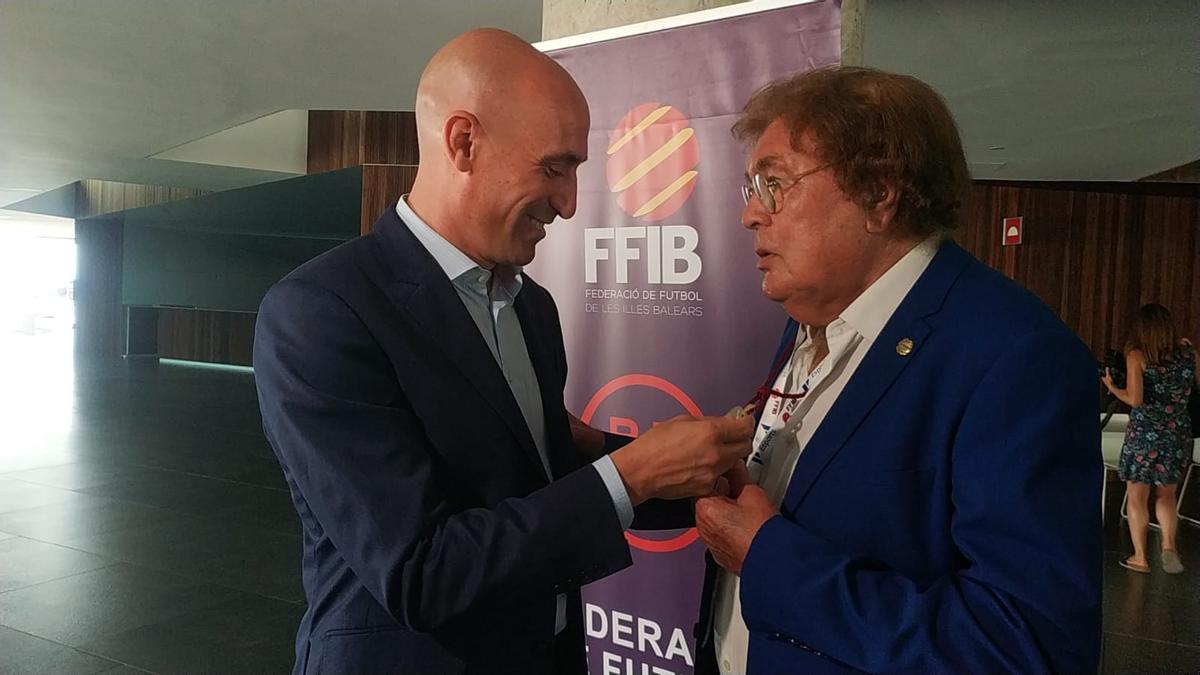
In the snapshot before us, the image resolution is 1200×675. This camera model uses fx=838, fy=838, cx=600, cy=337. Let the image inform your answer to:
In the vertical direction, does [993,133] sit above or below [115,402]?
above

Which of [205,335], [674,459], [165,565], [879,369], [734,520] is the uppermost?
[879,369]

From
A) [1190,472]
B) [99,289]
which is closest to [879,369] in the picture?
[1190,472]

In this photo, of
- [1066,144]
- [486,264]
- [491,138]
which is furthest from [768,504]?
[1066,144]

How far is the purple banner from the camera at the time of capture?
2.43 metres

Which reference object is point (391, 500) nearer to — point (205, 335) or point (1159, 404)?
point (1159, 404)

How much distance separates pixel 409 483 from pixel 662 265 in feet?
5.27

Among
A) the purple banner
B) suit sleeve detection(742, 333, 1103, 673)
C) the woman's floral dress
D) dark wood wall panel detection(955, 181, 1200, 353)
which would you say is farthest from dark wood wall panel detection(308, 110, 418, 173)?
suit sleeve detection(742, 333, 1103, 673)

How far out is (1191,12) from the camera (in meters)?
4.20

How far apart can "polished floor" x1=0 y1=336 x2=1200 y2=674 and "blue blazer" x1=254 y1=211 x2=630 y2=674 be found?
251cm

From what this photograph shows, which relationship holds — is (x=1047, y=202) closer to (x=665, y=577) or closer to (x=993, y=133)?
(x=993, y=133)

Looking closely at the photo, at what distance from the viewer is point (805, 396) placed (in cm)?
143

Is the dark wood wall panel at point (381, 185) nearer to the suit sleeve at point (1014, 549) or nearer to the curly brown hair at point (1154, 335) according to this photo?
the curly brown hair at point (1154, 335)

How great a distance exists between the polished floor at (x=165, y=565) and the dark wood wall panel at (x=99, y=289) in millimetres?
11496

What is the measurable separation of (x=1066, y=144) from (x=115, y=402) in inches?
460
